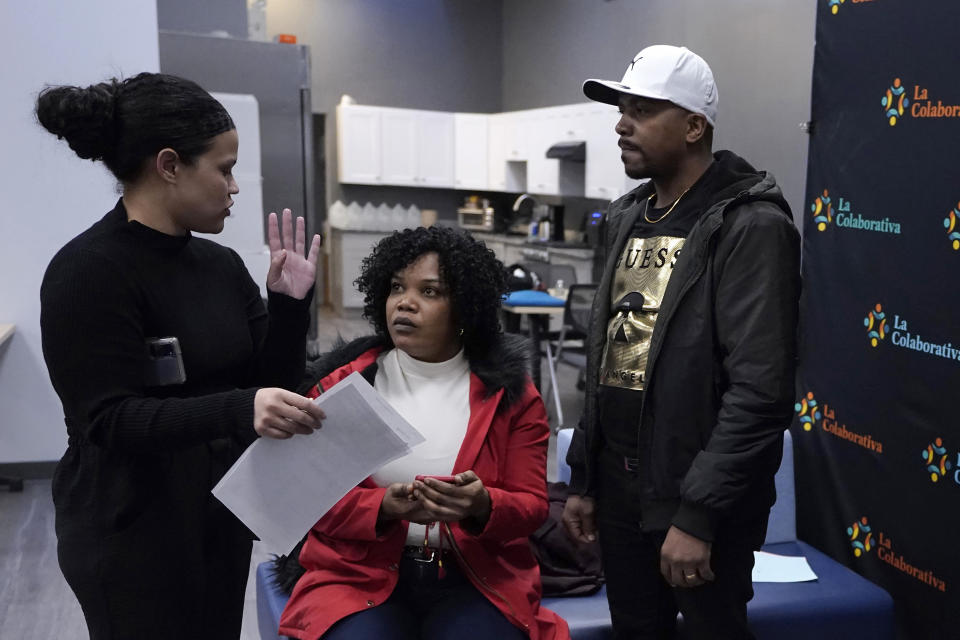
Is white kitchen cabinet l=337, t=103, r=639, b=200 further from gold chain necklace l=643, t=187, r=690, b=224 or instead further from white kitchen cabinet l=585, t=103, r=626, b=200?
gold chain necklace l=643, t=187, r=690, b=224

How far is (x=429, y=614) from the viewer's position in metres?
1.65

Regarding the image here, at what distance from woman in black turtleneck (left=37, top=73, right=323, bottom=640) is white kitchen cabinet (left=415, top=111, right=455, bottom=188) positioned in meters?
7.94

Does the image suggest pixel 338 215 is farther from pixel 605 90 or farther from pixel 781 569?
pixel 605 90

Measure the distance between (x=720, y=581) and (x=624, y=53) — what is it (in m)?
6.25

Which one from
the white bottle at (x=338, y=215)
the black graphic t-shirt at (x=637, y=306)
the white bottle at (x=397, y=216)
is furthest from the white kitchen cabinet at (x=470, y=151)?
the black graphic t-shirt at (x=637, y=306)

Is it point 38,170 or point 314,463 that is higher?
point 38,170

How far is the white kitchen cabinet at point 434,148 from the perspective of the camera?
9.16 m

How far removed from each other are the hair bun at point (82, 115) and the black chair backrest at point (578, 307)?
384 cm

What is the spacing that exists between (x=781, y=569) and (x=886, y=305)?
0.86 m

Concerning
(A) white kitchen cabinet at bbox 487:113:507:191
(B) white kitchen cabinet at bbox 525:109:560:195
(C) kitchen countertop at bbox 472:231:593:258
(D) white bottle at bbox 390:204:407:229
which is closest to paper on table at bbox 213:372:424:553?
(C) kitchen countertop at bbox 472:231:593:258

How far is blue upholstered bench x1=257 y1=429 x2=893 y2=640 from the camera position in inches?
83.0

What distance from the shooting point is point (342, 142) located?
898cm

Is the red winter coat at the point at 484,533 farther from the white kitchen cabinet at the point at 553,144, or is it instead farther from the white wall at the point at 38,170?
the white kitchen cabinet at the point at 553,144

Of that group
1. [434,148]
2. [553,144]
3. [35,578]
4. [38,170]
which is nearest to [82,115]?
[35,578]
